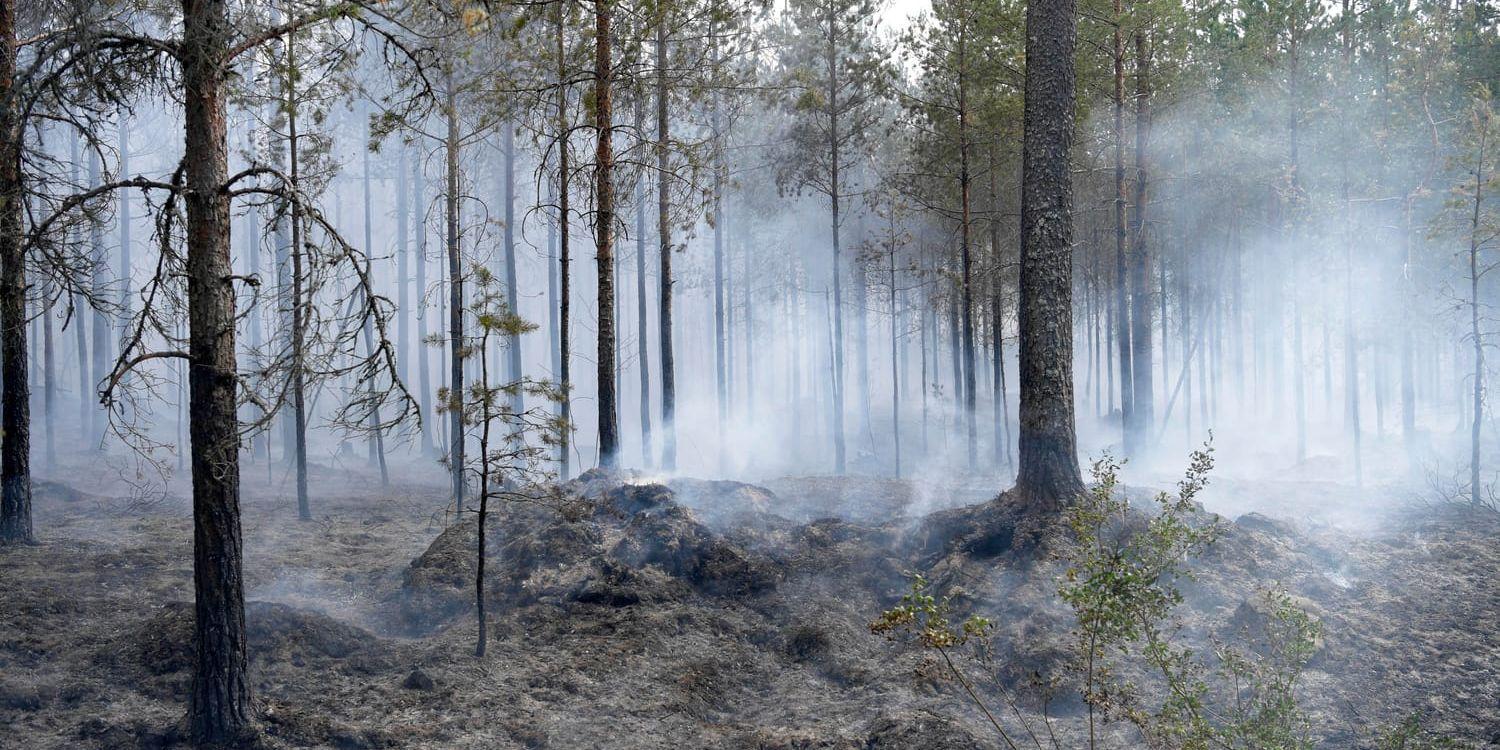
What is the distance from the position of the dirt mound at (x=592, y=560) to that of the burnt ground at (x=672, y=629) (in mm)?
35

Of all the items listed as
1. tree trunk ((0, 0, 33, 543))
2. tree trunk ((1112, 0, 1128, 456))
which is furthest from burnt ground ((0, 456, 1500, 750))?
tree trunk ((1112, 0, 1128, 456))

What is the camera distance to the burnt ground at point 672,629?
6801 mm

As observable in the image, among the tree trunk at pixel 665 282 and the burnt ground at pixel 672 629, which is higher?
the tree trunk at pixel 665 282

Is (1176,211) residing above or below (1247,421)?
above

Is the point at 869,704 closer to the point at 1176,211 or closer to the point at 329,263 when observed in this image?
the point at 329,263

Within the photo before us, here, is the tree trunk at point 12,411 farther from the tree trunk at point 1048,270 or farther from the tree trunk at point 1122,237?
the tree trunk at point 1122,237

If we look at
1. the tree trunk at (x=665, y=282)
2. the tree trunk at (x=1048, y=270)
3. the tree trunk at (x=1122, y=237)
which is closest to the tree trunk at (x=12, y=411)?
the tree trunk at (x=665, y=282)

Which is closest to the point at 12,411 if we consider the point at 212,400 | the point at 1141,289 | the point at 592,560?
the point at 212,400

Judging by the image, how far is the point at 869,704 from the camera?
24.2ft

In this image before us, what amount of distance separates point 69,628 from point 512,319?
5.68 m

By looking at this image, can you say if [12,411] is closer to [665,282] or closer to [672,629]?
[672,629]

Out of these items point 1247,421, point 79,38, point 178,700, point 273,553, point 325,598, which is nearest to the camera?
point 79,38

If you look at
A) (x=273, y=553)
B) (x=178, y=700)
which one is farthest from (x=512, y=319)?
(x=273, y=553)

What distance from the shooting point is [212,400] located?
609 cm
